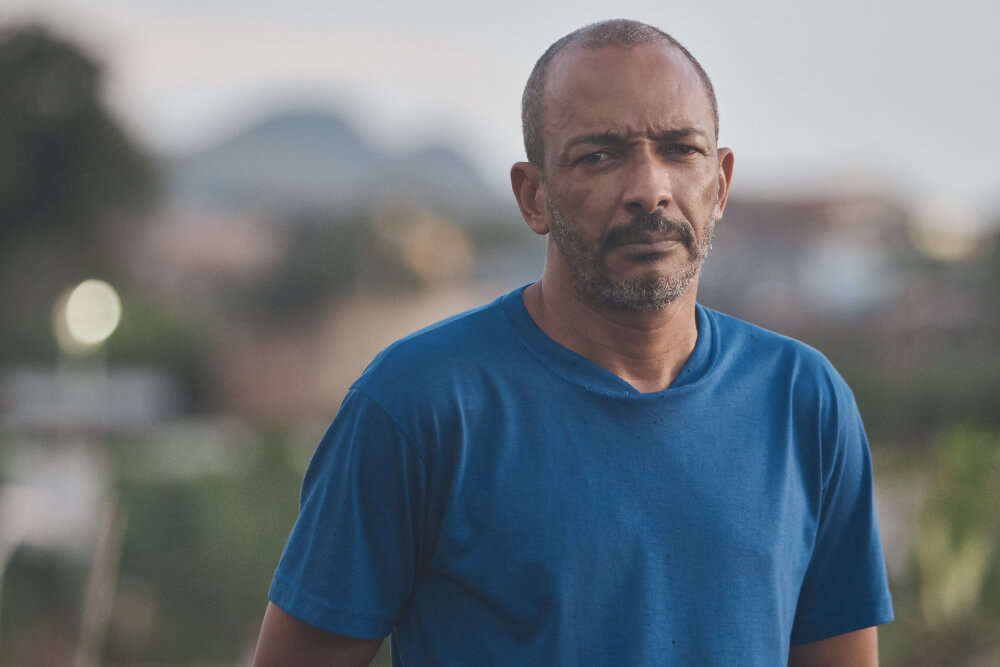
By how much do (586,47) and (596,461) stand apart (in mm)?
648

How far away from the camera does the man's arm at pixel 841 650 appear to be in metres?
2.03

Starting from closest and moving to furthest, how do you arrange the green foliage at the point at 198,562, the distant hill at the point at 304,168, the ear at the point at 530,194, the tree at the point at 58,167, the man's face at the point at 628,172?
the man's face at the point at 628,172
the ear at the point at 530,194
the green foliage at the point at 198,562
the tree at the point at 58,167
the distant hill at the point at 304,168

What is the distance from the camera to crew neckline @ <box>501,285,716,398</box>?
1.86 m

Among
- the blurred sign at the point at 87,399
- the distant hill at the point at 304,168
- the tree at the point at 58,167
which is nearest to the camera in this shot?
the tree at the point at 58,167

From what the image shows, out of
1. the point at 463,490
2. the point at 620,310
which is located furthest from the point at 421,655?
the point at 620,310

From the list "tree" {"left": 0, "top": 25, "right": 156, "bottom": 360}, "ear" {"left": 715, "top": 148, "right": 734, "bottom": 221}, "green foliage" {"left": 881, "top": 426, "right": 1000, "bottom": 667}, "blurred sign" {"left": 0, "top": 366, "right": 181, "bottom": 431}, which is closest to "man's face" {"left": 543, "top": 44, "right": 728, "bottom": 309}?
"ear" {"left": 715, "top": 148, "right": 734, "bottom": 221}

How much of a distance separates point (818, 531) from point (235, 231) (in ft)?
195

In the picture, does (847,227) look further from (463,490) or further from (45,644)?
(463,490)

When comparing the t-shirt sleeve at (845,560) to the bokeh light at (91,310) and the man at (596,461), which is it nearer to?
the man at (596,461)

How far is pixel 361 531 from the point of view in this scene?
1770 millimetres

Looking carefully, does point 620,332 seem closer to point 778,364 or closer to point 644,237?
point 644,237

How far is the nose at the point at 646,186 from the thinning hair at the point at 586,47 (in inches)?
6.4

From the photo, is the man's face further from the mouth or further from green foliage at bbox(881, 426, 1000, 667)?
green foliage at bbox(881, 426, 1000, 667)

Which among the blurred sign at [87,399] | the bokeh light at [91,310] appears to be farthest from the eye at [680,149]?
the blurred sign at [87,399]
